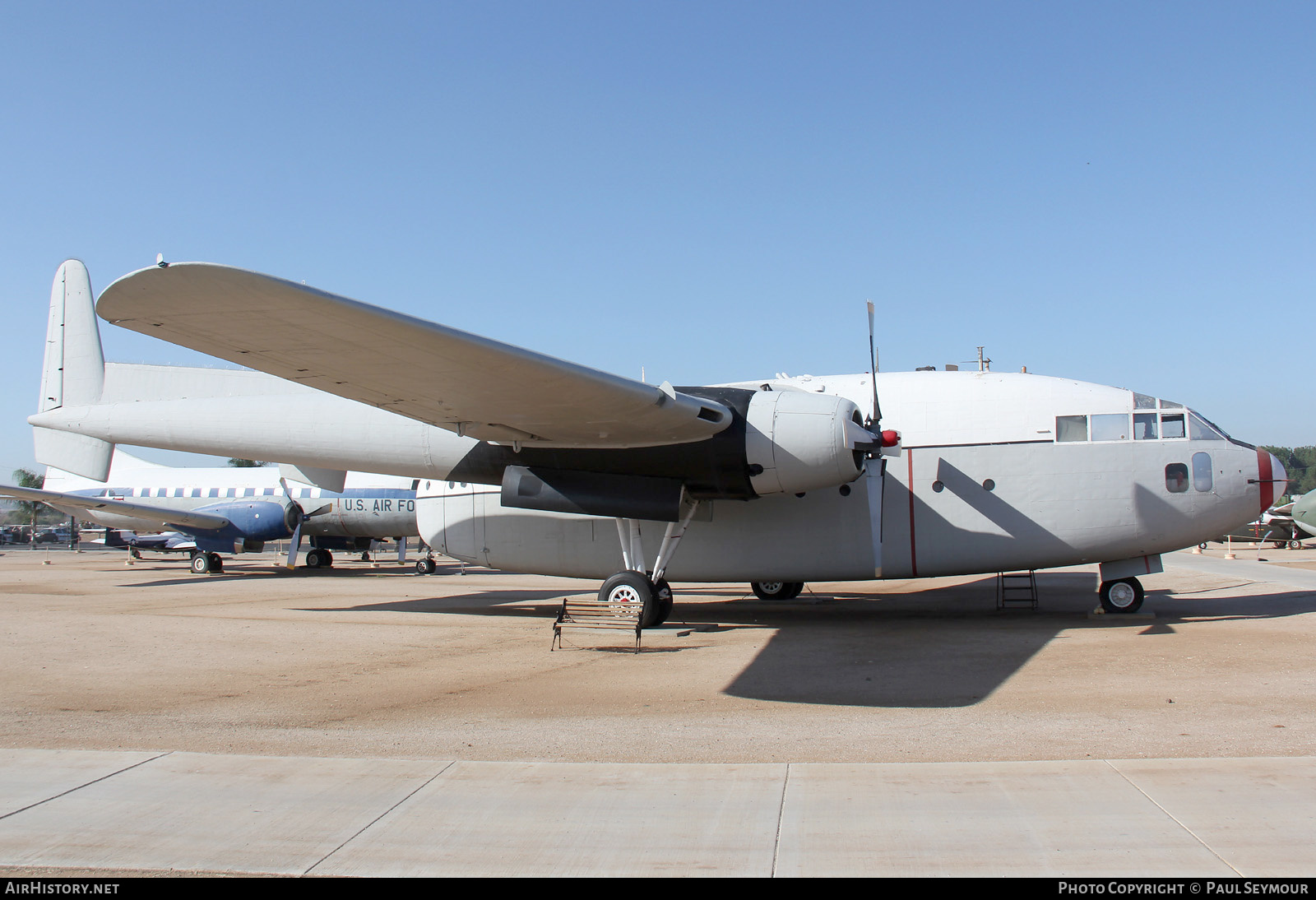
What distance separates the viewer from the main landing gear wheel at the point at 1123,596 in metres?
13.8

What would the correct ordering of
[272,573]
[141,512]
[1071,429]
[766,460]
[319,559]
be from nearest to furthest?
1. [766,460]
2. [1071,429]
3. [141,512]
4. [272,573]
5. [319,559]

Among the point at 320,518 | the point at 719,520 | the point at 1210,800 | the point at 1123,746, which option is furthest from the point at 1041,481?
the point at 320,518

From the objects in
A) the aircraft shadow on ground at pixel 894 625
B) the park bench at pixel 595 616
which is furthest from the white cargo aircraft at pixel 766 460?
the aircraft shadow on ground at pixel 894 625

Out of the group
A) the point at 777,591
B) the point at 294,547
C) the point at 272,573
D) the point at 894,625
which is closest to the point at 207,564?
the point at 272,573

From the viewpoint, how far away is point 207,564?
106ft

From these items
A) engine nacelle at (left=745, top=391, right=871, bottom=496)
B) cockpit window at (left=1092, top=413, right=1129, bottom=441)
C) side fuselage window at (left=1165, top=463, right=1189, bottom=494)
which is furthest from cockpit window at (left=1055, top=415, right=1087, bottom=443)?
engine nacelle at (left=745, top=391, right=871, bottom=496)

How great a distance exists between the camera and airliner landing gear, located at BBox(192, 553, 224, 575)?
1259 inches

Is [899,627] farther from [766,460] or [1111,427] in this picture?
[1111,427]

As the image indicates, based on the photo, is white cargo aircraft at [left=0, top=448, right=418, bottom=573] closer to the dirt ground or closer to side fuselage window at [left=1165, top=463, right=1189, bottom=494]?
the dirt ground

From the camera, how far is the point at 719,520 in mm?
14453

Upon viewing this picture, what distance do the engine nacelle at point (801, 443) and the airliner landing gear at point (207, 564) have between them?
26.9 metres

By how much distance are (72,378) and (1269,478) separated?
2103cm
